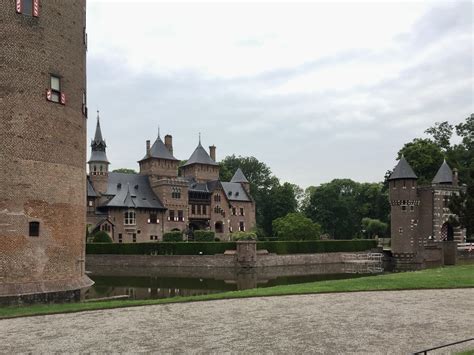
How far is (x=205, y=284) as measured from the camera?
1124 inches

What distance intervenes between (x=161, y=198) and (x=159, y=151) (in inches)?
276

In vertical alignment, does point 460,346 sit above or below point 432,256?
above

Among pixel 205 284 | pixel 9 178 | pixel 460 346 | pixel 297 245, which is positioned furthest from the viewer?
pixel 297 245

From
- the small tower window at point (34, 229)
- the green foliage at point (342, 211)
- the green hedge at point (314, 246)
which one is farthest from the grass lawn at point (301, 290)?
the green foliage at point (342, 211)

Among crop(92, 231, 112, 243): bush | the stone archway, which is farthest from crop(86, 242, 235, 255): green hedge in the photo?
the stone archway

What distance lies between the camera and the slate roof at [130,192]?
184ft

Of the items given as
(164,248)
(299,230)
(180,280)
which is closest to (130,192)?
(164,248)

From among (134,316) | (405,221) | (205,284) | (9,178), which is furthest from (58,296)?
(405,221)

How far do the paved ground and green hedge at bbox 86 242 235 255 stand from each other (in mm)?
27606

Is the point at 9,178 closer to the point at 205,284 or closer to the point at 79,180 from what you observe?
the point at 79,180

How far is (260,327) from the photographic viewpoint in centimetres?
1050

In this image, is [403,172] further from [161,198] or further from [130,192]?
[130,192]

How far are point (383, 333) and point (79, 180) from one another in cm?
1447

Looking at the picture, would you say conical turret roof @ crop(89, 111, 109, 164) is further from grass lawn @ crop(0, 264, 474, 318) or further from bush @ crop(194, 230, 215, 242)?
grass lawn @ crop(0, 264, 474, 318)
